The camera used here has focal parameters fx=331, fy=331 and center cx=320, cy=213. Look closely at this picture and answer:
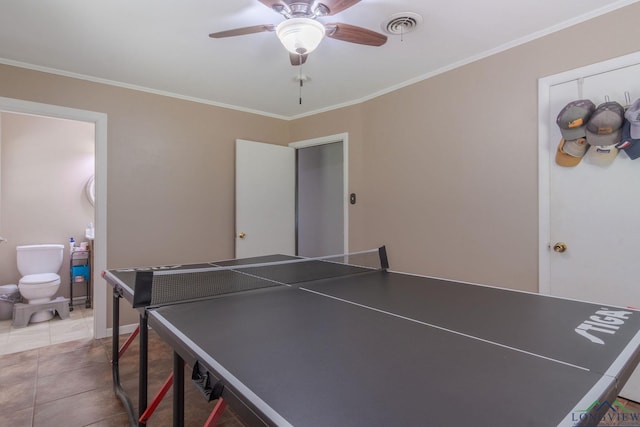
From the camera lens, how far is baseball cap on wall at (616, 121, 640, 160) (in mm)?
1860

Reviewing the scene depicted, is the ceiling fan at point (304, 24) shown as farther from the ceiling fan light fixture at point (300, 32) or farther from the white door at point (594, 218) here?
the white door at point (594, 218)

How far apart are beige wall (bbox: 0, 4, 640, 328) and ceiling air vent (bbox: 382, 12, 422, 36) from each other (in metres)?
0.76

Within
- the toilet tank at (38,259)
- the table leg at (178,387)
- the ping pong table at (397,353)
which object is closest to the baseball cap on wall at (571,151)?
the ping pong table at (397,353)

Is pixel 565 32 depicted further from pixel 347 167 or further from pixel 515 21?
pixel 347 167

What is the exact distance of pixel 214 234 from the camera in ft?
11.9

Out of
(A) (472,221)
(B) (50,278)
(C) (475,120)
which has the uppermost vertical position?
(C) (475,120)

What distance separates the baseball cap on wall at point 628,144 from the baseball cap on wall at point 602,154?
5 centimetres

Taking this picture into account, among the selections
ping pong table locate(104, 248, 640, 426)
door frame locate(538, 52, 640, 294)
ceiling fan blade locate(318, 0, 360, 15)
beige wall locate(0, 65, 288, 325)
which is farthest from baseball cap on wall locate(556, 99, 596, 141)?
beige wall locate(0, 65, 288, 325)

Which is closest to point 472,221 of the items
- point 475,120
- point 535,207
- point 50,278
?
point 535,207

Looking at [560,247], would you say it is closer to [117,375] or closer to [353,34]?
[353,34]

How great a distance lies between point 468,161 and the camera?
104 inches

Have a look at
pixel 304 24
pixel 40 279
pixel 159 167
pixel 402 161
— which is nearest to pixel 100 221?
pixel 159 167

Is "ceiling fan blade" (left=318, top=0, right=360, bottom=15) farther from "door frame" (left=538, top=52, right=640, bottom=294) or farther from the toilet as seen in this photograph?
the toilet

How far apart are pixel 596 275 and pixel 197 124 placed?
11.8 feet
